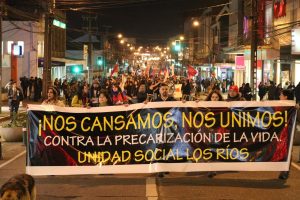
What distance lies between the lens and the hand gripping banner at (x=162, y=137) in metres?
9.12

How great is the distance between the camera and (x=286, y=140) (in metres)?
9.27

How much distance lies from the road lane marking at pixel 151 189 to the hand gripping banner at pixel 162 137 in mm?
245

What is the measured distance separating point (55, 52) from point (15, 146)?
122 feet

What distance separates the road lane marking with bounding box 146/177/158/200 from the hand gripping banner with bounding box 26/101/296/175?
0.80ft

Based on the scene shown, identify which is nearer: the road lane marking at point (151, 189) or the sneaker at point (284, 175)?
the road lane marking at point (151, 189)

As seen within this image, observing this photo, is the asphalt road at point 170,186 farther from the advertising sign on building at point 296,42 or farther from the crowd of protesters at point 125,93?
the advertising sign on building at point 296,42

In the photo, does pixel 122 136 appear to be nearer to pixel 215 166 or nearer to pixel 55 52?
pixel 215 166

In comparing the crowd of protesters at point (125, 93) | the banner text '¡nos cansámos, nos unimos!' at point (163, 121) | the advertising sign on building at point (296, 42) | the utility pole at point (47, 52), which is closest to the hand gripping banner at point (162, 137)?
the banner text '¡nos cansámos, nos unimos!' at point (163, 121)

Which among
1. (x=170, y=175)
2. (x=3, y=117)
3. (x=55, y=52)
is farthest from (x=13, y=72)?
(x=170, y=175)

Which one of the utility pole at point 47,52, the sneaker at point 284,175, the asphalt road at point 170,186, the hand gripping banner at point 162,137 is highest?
the utility pole at point 47,52

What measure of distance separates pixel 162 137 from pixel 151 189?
917 millimetres

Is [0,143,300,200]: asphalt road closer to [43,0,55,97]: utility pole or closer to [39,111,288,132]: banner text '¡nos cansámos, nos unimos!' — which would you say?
[39,111,288,132]: banner text '¡nos cansámos, nos unimos!'

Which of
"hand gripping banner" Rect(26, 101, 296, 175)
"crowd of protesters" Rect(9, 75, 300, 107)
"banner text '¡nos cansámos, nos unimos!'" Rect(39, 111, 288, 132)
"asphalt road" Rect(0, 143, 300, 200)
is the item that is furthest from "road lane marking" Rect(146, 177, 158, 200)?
"crowd of protesters" Rect(9, 75, 300, 107)

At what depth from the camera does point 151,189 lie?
346 inches
